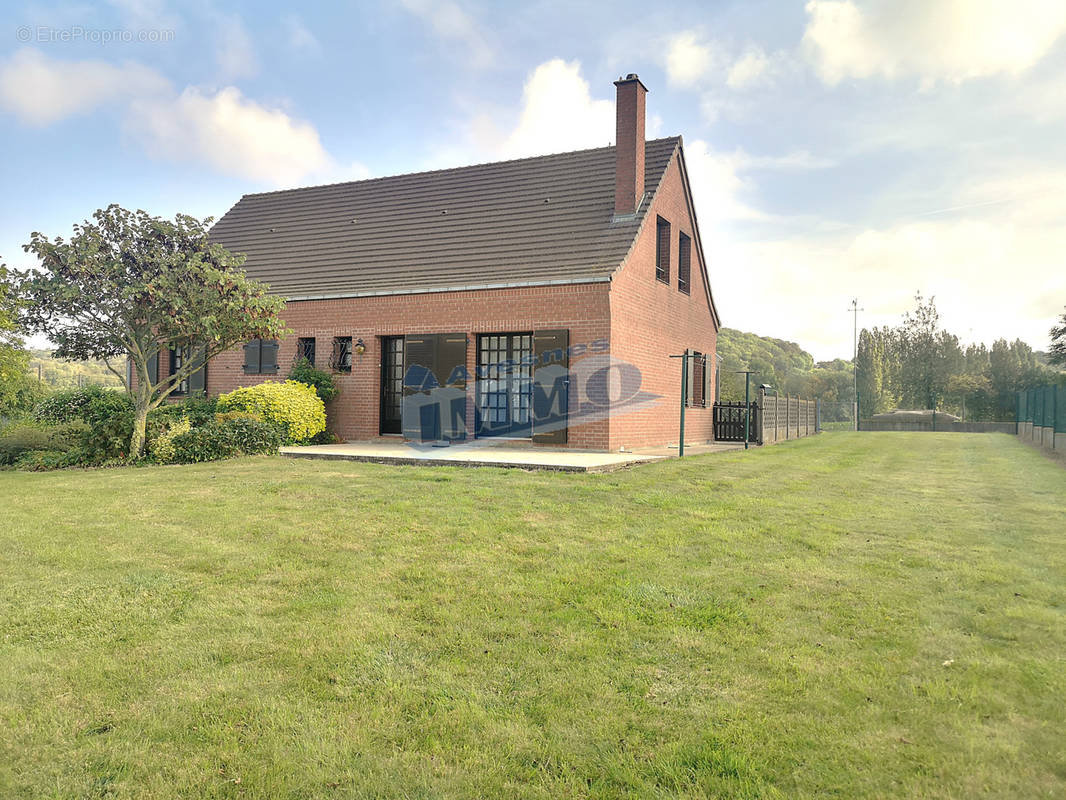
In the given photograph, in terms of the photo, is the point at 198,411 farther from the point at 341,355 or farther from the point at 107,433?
the point at 341,355

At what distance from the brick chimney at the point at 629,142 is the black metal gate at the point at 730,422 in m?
6.97

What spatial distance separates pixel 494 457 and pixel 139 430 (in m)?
6.01

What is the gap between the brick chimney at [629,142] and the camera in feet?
45.1

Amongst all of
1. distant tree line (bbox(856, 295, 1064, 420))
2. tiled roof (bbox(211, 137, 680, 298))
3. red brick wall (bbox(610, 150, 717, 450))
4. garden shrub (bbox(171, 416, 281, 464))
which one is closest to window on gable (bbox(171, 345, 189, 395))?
tiled roof (bbox(211, 137, 680, 298))

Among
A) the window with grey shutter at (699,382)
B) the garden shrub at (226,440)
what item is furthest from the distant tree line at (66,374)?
the window with grey shutter at (699,382)

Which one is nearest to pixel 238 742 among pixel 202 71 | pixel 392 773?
pixel 392 773

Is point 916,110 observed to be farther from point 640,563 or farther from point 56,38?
point 56,38

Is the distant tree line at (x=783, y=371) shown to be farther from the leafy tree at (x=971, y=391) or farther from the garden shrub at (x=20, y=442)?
the garden shrub at (x=20, y=442)

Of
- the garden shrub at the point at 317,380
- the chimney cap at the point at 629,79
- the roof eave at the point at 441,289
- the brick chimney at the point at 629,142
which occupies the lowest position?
the garden shrub at the point at 317,380

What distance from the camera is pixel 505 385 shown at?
1360 centimetres

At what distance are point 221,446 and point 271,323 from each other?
2425 mm

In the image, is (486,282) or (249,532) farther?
(486,282)

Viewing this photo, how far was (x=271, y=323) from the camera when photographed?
38.0 feet

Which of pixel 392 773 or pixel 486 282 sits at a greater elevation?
pixel 486 282
